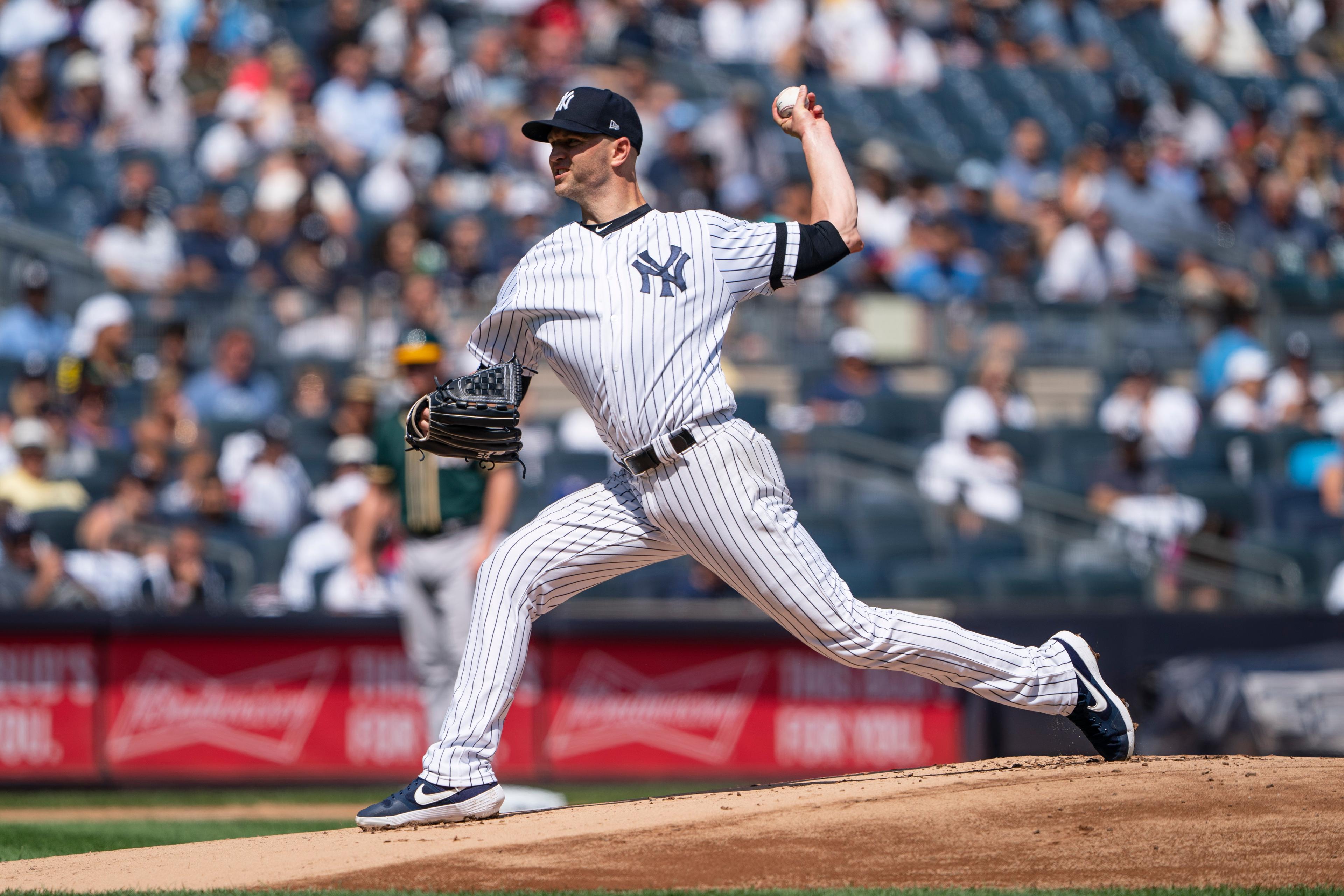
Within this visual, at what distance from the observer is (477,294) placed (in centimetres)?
1100

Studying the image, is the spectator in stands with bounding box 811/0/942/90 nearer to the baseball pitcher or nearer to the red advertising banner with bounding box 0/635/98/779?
the red advertising banner with bounding box 0/635/98/779

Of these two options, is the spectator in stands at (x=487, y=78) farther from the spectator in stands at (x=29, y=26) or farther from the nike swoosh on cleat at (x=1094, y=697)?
the nike swoosh on cleat at (x=1094, y=697)

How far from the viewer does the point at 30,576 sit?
8852 millimetres

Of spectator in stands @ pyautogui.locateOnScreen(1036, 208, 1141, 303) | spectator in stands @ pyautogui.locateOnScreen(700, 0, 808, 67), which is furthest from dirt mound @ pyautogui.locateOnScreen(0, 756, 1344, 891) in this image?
spectator in stands @ pyautogui.locateOnScreen(700, 0, 808, 67)

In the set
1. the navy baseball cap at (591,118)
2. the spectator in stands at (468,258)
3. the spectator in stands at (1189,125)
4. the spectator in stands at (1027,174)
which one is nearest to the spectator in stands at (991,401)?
the spectator in stands at (1027,174)

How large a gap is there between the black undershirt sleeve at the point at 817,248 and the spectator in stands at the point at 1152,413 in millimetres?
7234

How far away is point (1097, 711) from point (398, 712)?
193 inches

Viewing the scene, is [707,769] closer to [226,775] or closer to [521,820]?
[226,775]

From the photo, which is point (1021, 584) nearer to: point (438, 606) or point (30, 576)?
point (438, 606)

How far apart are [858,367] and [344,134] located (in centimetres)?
478

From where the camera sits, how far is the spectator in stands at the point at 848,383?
436 inches

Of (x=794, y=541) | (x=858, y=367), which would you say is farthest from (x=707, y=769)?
(x=794, y=541)

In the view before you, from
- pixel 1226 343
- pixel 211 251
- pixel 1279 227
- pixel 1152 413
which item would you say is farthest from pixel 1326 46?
pixel 211 251

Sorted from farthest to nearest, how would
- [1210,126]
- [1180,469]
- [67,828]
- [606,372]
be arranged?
[1210,126], [1180,469], [67,828], [606,372]
